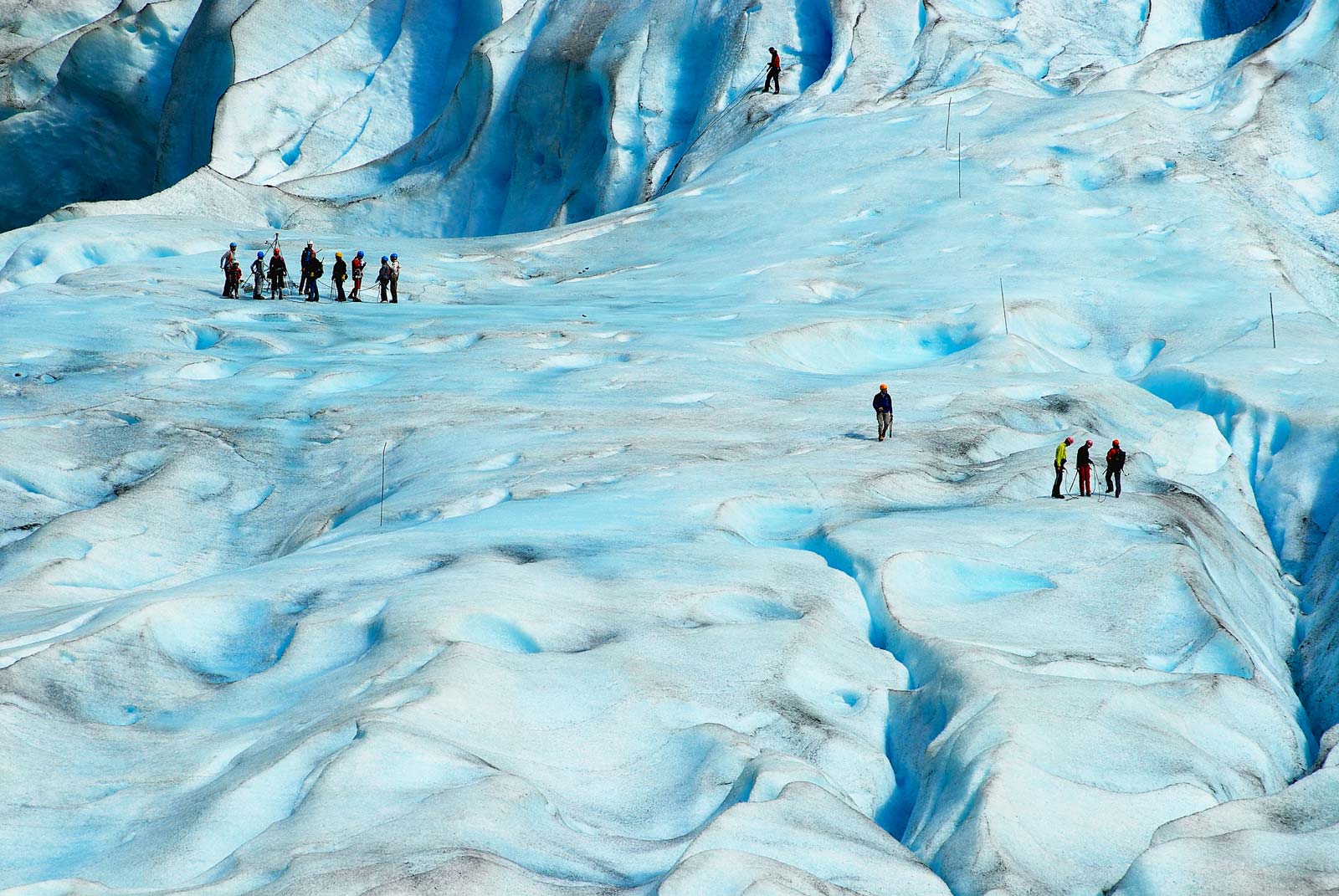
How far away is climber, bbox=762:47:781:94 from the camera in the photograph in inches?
1319

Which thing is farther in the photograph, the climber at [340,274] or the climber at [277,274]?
the climber at [340,274]

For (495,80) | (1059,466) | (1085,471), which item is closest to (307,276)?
(495,80)

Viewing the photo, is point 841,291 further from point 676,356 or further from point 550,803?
point 550,803

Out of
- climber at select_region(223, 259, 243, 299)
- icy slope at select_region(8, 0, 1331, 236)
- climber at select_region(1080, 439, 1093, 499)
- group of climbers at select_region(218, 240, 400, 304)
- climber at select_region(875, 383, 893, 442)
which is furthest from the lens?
icy slope at select_region(8, 0, 1331, 236)

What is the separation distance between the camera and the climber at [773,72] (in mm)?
33500

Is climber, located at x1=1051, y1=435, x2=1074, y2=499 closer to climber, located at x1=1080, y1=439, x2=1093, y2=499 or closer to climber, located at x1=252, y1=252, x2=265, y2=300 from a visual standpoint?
climber, located at x1=1080, y1=439, x2=1093, y2=499

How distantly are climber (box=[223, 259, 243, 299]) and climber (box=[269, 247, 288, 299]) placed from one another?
2.07ft

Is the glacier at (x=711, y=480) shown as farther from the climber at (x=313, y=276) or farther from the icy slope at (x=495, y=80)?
the climber at (x=313, y=276)

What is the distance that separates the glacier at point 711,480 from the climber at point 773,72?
1.64ft

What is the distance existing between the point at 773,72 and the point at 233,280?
15404mm

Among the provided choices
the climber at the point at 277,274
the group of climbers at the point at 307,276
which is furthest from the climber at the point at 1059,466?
the climber at the point at 277,274

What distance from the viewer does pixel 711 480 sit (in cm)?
1592

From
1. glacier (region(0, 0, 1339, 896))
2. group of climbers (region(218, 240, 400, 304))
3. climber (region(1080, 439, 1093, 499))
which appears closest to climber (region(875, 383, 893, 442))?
glacier (region(0, 0, 1339, 896))

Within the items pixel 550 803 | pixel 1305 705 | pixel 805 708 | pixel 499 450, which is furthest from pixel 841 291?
pixel 550 803
